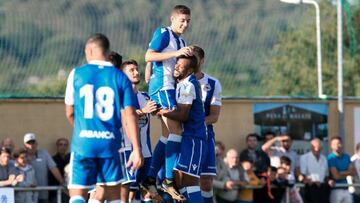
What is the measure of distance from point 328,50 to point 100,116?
17.0 m

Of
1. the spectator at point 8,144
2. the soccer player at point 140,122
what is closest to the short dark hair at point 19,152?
the spectator at point 8,144

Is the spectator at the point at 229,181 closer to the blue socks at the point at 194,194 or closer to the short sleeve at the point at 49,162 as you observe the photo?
the short sleeve at the point at 49,162

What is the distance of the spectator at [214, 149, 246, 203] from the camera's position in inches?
829

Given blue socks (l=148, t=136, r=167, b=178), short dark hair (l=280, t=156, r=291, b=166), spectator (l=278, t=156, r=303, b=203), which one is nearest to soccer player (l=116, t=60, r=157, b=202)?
blue socks (l=148, t=136, r=167, b=178)

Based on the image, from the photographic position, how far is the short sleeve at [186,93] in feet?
48.7

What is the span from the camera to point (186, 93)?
1484cm

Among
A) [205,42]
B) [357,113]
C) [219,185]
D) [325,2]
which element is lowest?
[219,185]

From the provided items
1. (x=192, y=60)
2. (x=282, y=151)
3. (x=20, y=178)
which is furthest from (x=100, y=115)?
(x=282, y=151)

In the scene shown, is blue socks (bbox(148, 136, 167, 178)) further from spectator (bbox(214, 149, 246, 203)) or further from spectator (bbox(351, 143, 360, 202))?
spectator (bbox(351, 143, 360, 202))

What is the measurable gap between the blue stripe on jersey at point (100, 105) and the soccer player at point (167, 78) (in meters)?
2.61

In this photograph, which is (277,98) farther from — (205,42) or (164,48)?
(164,48)

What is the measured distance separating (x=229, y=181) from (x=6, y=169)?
4143 mm

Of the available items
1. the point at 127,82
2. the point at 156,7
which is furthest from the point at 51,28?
the point at 127,82

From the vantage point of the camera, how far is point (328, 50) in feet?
94.1
